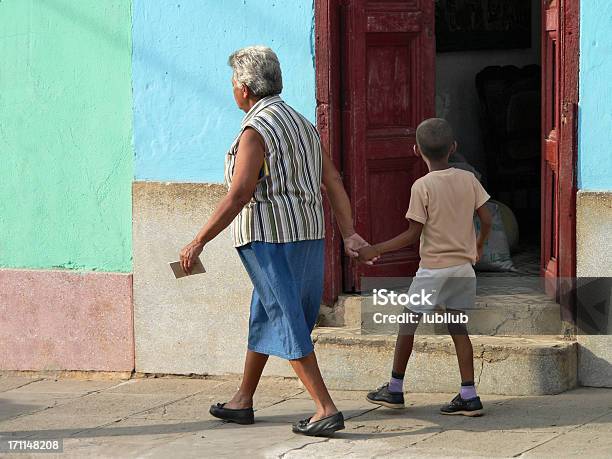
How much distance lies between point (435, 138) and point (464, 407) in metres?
1.36

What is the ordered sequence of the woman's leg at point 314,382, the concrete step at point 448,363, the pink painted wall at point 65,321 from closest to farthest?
the woman's leg at point 314,382, the concrete step at point 448,363, the pink painted wall at point 65,321

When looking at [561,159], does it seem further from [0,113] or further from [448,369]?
[0,113]

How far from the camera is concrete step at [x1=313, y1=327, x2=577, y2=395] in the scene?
637cm

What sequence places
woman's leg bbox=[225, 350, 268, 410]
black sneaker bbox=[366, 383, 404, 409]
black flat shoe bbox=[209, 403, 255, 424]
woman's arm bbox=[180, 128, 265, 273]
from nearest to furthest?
woman's arm bbox=[180, 128, 265, 273], woman's leg bbox=[225, 350, 268, 410], black flat shoe bbox=[209, 403, 255, 424], black sneaker bbox=[366, 383, 404, 409]

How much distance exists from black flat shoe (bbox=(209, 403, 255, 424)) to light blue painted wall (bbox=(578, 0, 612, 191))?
2.16 metres

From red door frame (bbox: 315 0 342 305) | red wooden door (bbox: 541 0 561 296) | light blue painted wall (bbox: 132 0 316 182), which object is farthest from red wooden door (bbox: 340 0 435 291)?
red wooden door (bbox: 541 0 561 296)

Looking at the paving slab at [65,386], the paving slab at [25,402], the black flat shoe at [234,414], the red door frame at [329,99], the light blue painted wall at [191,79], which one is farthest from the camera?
the paving slab at [65,386]

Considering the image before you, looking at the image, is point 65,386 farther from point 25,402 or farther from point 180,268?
point 180,268

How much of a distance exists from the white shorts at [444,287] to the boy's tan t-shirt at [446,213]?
36mm

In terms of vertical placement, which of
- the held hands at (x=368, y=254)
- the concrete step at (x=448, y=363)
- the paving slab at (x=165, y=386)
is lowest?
the paving slab at (x=165, y=386)

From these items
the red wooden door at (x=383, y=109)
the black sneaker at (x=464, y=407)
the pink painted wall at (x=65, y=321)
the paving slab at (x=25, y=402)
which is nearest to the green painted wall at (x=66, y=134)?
the pink painted wall at (x=65, y=321)

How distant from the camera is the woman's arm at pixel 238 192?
18.0 ft

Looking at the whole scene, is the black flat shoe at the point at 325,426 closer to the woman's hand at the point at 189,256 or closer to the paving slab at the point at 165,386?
the woman's hand at the point at 189,256

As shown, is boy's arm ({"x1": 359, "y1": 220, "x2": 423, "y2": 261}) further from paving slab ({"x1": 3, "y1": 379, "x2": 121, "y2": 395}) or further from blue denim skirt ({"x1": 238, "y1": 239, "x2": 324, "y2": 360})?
paving slab ({"x1": 3, "y1": 379, "x2": 121, "y2": 395})
